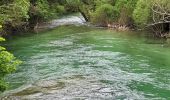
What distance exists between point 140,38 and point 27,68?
2147cm

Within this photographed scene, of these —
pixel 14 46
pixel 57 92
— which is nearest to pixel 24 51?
pixel 14 46

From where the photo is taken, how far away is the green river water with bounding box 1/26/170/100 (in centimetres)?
2225

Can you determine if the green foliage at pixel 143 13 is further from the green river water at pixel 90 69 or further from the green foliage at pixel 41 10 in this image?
the green foliage at pixel 41 10

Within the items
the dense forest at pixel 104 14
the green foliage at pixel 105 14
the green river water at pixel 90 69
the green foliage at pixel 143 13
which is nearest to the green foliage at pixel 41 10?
the dense forest at pixel 104 14

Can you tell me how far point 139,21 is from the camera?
52.3 m

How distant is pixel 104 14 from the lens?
6344 centimetres

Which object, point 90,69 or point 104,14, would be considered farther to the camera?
point 104,14

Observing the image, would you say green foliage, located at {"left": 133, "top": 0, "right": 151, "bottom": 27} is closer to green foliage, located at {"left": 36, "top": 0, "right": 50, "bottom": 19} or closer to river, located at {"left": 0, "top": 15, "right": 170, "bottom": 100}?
river, located at {"left": 0, "top": 15, "right": 170, "bottom": 100}

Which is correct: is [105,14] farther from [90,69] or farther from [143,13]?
[90,69]

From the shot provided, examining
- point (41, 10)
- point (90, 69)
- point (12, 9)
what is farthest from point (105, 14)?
point (90, 69)

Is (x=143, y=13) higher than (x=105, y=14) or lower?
higher

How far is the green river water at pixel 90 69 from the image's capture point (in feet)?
73.0

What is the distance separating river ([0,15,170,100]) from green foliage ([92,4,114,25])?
48.3 ft

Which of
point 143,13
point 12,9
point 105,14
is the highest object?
point 12,9
